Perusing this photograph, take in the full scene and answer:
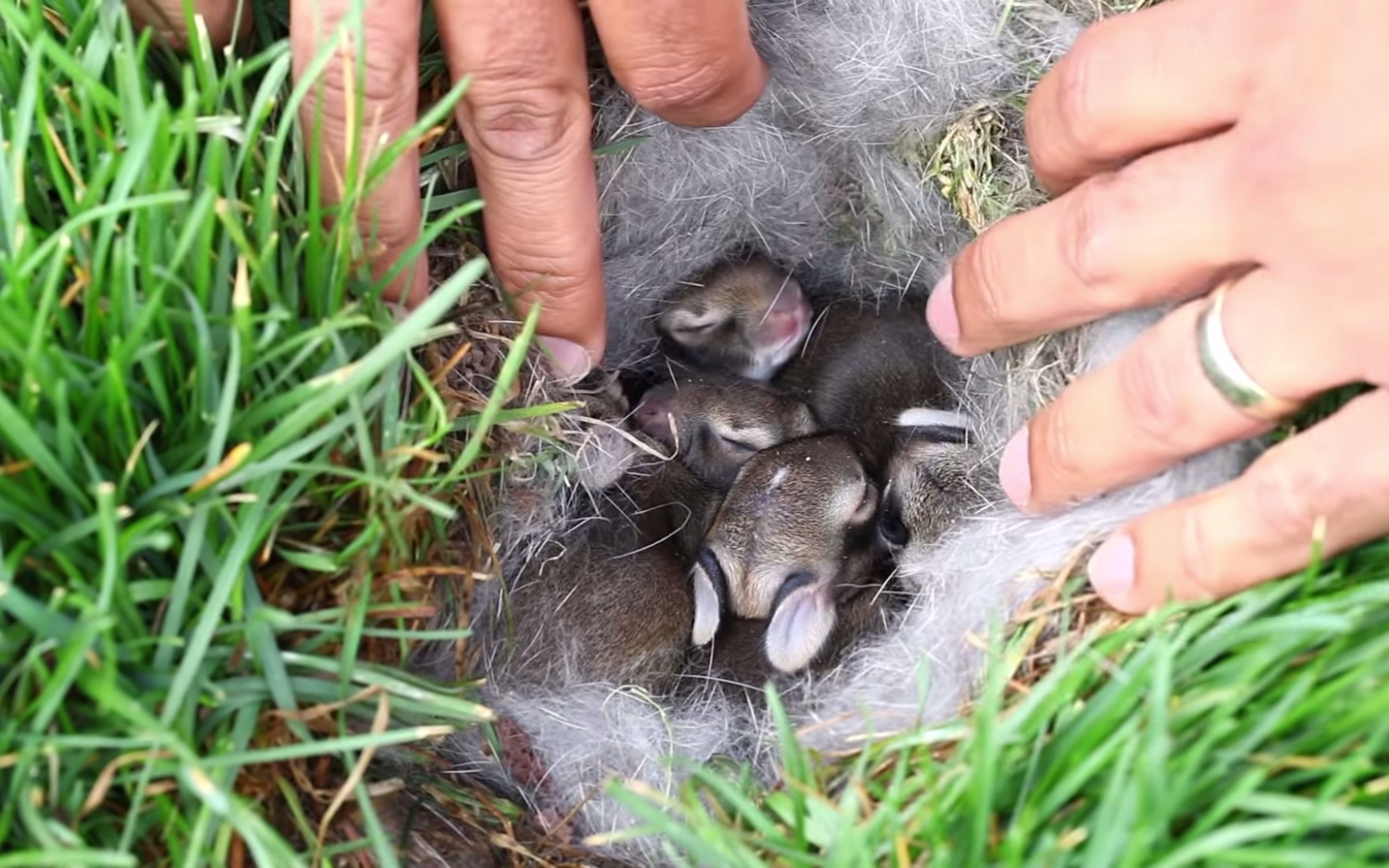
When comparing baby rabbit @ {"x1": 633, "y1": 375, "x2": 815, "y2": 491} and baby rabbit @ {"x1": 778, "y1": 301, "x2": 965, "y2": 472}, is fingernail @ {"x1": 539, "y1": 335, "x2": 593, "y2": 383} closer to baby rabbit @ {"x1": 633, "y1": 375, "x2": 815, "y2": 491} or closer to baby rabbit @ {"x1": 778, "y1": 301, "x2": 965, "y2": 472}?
baby rabbit @ {"x1": 633, "y1": 375, "x2": 815, "y2": 491}

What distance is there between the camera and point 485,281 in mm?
1578

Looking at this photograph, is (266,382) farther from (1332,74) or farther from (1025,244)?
(1332,74)

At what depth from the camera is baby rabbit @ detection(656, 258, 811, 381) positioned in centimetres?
215

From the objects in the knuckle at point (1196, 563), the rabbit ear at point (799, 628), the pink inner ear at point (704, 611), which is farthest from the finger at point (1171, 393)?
the pink inner ear at point (704, 611)

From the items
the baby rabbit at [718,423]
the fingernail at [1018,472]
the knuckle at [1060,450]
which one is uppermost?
the knuckle at [1060,450]

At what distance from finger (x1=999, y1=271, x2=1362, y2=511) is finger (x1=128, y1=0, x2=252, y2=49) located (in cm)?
111

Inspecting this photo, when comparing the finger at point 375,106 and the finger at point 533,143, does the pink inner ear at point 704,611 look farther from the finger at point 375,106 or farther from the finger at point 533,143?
the finger at point 375,106

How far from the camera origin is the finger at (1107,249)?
127cm

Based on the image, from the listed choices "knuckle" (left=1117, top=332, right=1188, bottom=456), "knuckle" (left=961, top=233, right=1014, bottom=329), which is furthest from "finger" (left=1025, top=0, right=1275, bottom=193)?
"knuckle" (left=1117, top=332, right=1188, bottom=456)

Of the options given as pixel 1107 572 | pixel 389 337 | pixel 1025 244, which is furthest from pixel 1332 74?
pixel 389 337

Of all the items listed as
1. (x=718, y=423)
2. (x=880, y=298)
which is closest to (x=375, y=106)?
(x=718, y=423)

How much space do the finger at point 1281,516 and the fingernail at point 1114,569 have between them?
0.01 meters

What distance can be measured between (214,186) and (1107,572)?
1049 mm

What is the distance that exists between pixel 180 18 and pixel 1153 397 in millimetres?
1219
